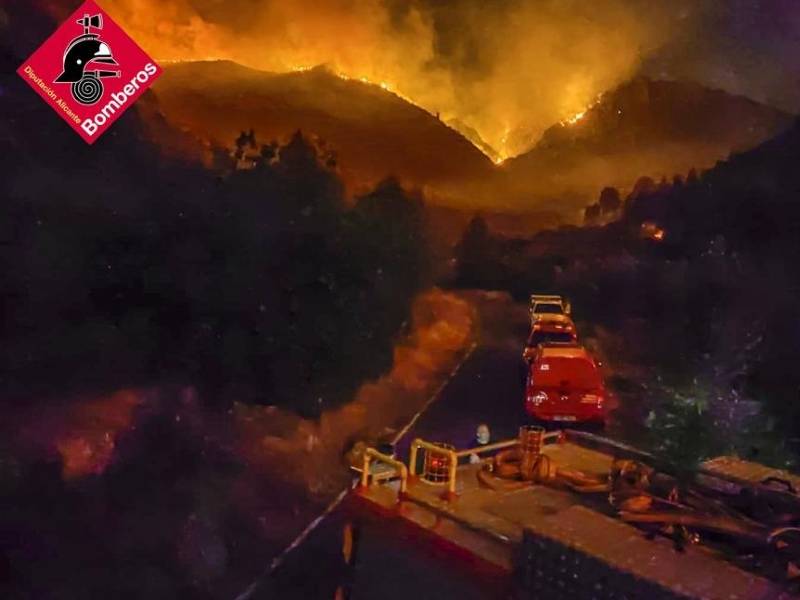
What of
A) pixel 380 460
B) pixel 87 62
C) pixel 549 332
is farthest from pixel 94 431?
pixel 549 332

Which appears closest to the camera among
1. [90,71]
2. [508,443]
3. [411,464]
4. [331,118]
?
[411,464]

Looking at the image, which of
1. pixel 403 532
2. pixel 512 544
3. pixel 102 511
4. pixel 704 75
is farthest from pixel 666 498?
pixel 102 511

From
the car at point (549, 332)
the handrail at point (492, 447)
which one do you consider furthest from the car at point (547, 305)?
the handrail at point (492, 447)

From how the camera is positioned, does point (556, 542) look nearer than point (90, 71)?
Yes

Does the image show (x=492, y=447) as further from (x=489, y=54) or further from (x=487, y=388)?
(x=489, y=54)

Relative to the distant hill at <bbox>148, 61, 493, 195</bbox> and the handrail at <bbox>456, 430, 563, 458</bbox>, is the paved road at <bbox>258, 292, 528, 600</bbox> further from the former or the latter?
the distant hill at <bbox>148, 61, 493, 195</bbox>

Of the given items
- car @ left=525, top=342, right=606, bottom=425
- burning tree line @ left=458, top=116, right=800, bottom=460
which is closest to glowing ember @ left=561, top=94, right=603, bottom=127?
burning tree line @ left=458, top=116, right=800, bottom=460
